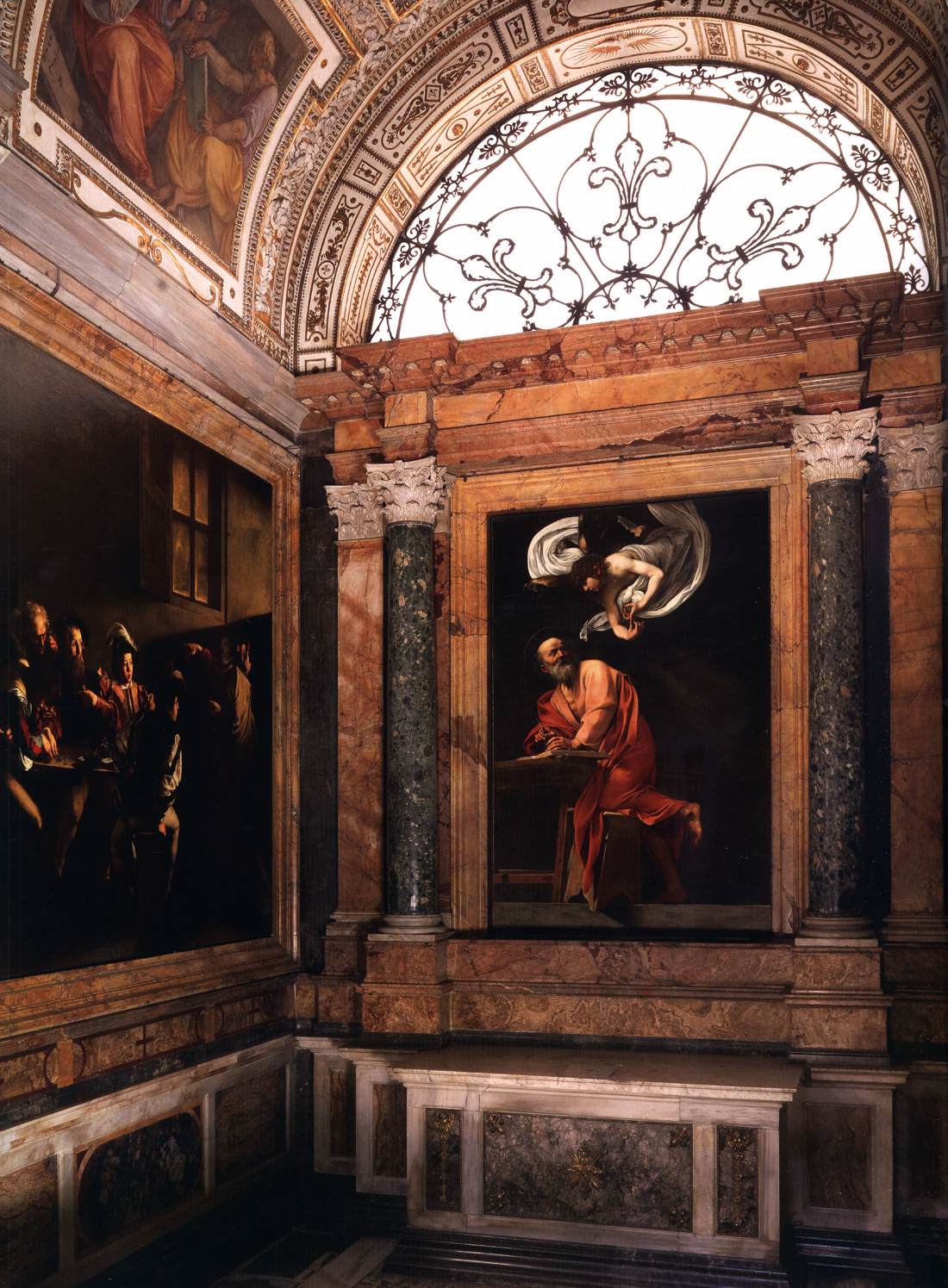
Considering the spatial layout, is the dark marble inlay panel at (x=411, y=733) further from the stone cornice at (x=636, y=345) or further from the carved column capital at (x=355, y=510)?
the stone cornice at (x=636, y=345)

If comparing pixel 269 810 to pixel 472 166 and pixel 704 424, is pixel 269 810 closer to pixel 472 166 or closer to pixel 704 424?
pixel 704 424

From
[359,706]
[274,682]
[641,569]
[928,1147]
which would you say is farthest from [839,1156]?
[274,682]

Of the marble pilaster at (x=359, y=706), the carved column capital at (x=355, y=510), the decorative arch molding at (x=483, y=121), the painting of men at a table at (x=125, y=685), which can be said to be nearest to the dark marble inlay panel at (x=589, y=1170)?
the marble pilaster at (x=359, y=706)

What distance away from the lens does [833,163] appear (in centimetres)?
923

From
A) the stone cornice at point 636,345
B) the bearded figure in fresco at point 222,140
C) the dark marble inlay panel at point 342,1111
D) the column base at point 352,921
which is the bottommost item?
the dark marble inlay panel at point 342,1111

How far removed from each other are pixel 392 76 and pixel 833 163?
3.41 m

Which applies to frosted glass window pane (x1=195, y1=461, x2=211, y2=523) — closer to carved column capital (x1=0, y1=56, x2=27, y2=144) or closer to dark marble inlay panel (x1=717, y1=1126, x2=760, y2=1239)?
carved column capital (x1=0, y1=56, x2=27, y2=144)

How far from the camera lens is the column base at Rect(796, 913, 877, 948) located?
8086 mm

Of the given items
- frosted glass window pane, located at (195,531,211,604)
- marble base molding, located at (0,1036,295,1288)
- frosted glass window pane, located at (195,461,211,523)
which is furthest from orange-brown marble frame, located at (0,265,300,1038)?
frosted glass window pane, located at (195,531,211,604)

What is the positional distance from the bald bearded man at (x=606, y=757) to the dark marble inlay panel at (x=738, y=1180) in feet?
5.86

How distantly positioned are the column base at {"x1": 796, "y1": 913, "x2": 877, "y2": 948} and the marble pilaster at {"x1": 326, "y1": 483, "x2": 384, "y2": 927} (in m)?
3.13

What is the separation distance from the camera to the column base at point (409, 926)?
8945mm

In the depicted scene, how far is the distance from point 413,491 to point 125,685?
9.19ft

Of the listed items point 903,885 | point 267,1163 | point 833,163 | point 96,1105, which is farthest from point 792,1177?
point 833,163
